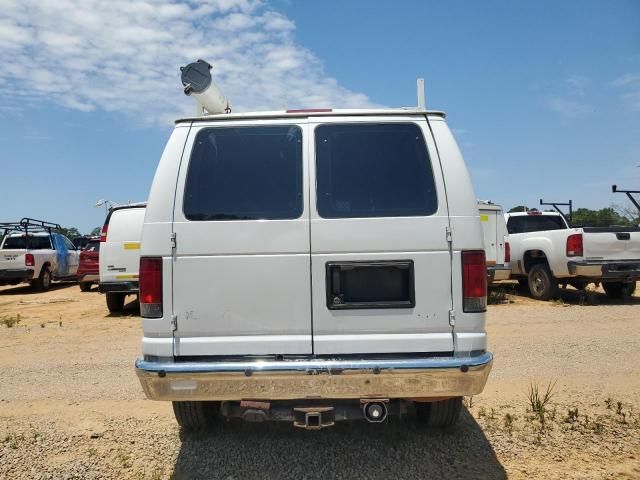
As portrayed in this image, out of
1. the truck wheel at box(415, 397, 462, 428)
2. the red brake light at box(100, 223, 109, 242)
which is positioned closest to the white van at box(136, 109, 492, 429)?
the truck wheel at box(415, 397, 462, 428)

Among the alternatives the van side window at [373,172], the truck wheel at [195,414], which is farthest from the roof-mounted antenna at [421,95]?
the truck wheel at [195,414]

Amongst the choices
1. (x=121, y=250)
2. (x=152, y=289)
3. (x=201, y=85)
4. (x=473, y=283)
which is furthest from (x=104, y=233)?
(x=473, y=283)

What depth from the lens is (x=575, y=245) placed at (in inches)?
398

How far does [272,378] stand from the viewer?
119 inches

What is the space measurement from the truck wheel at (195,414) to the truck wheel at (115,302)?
295 inches

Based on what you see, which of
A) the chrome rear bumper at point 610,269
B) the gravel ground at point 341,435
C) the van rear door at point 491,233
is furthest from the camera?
the van rear door at point 491,233

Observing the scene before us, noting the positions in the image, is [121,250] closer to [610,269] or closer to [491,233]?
[491,233]

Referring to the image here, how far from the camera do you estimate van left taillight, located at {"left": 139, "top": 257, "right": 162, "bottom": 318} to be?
3.18 m

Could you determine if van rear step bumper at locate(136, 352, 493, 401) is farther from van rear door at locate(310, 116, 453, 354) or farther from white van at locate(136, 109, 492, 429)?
van rear door at locate(310, 116, 453, 354)

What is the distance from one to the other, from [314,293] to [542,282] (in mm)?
Result: 9501

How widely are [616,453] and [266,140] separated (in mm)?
3380

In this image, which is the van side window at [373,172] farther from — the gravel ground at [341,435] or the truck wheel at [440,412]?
the gravel ground at [341,435]

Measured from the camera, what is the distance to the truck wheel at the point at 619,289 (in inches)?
452

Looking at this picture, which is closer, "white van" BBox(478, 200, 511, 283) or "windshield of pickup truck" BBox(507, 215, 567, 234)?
"white van" BBox(478, 200, 511, 283)
